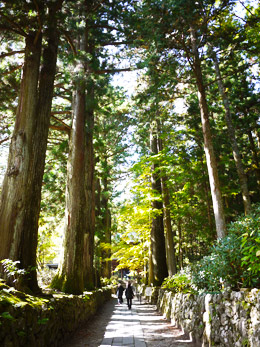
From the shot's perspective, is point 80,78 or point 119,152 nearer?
point 80,78

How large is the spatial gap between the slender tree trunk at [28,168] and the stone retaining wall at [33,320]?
2.19 feet

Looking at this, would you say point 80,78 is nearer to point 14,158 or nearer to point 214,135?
point 14,158

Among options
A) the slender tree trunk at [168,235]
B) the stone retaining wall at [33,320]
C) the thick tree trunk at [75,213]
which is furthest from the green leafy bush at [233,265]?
the slender tree trunk at [168,235]

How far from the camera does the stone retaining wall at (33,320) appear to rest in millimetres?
3607

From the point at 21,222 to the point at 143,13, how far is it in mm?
8448

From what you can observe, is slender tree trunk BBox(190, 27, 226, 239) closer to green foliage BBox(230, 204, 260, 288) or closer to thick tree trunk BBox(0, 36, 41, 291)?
green foliage BBox(230, 204, 260, 288)

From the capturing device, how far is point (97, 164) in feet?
52.8

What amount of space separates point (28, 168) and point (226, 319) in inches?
194

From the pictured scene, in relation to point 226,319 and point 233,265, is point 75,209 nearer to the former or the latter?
point 233,265

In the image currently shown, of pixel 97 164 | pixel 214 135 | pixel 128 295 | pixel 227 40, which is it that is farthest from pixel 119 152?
pixel 227 40

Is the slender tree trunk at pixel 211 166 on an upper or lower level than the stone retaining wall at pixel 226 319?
upper

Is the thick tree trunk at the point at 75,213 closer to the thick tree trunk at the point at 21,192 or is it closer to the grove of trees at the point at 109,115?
the grove of trees at the point at 109,115

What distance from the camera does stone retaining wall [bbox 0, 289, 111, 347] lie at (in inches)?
142

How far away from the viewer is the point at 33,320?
431cm
